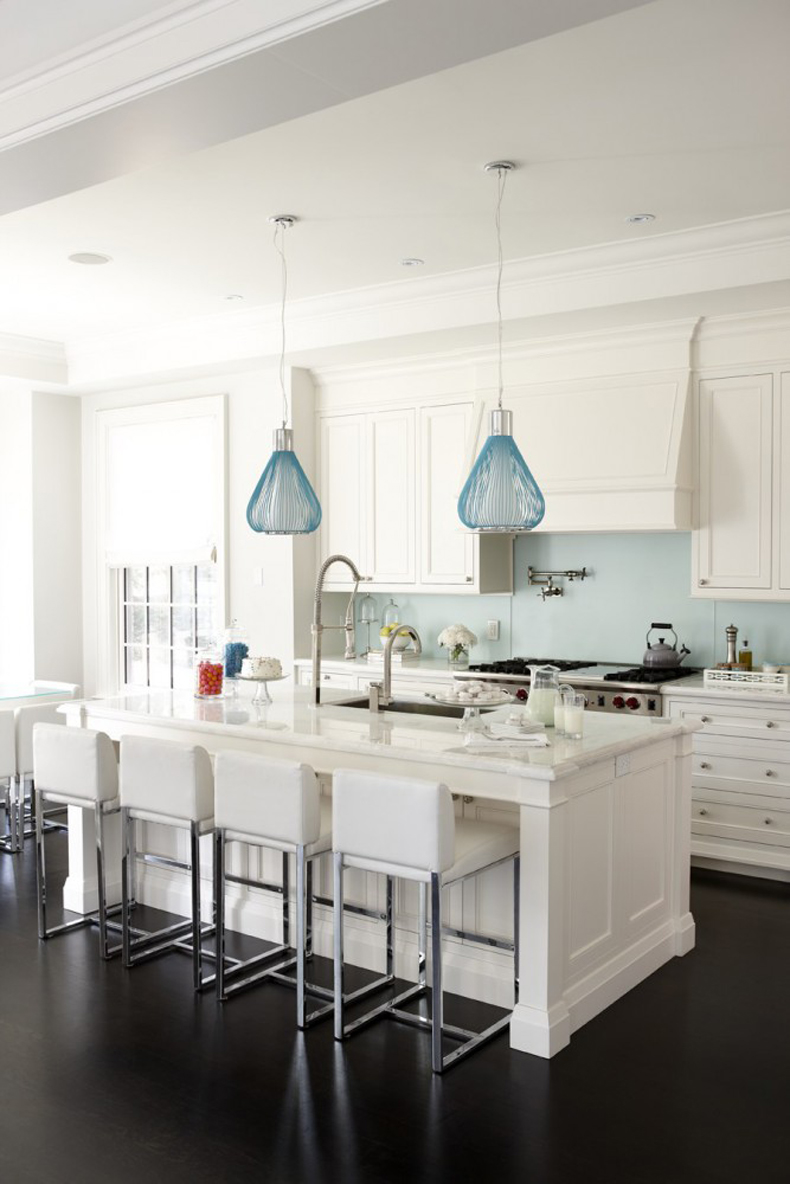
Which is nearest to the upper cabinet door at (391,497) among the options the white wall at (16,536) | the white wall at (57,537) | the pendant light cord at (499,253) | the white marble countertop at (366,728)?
the pendant light cord at (499,253)

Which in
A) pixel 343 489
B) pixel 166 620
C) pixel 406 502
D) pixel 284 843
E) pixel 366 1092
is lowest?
pixel 366 1092

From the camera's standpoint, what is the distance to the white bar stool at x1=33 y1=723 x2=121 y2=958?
414 cm

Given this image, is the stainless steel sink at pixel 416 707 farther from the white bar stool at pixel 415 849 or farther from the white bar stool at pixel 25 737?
the white bar stool at pixel 25 737

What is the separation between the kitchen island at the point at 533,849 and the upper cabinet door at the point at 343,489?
2.34 meters

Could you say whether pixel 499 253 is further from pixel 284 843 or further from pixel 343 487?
Answer: pixel 284 843

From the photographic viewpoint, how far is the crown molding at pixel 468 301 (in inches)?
183

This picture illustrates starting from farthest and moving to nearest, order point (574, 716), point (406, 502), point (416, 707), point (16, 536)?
point (16, 536) < point (406, 502) < point (416, 707) < point (574, 716)

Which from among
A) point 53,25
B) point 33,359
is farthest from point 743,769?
point 33,359

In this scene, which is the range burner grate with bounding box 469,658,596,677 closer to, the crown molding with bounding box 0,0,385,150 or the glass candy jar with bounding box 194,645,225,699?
the glass candy jar with bounding box 194,645,225,699

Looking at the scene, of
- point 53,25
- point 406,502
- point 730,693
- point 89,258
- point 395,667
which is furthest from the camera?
point 406,502

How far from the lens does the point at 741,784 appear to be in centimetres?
508

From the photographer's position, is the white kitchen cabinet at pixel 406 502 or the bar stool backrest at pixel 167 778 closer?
the bar stool backrest at pixel 167 778

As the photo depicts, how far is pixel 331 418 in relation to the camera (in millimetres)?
6848

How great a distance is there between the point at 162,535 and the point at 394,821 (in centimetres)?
456
